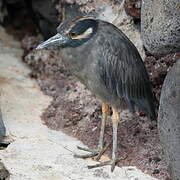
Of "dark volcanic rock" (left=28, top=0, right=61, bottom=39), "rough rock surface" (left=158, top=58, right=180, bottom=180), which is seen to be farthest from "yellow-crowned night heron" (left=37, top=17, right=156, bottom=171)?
"dark volcanic rock" (left=28, top=0, right=61, bottom=39)

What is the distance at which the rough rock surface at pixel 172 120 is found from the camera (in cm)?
435

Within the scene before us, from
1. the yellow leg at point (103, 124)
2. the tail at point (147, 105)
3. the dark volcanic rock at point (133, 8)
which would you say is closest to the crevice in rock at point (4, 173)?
the yellow leg at point (103, 124)

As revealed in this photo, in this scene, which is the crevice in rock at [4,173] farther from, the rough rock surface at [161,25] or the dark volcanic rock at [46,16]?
the dark volcanic rock at [46,16]

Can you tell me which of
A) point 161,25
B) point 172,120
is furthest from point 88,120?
point 172,120

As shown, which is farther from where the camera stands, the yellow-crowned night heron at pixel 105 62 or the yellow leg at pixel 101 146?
the yellow leg at pixel 101 146

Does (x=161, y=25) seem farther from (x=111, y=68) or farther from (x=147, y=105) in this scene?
(x=147, y=105)

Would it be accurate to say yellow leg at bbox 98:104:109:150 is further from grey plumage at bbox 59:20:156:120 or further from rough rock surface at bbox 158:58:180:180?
rough rock surface at bbox 158:58:180:180

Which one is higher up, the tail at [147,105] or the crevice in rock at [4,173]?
the tail at [147,105]

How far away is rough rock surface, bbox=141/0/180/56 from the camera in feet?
15.4

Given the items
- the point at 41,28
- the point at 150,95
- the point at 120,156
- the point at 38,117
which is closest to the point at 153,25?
the point at 150,95

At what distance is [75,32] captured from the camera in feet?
15.7

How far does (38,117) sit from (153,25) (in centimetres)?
156

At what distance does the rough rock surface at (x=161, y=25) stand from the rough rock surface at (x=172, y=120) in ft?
1.29

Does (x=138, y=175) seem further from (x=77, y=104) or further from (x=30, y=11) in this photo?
(x=30, y=11)
